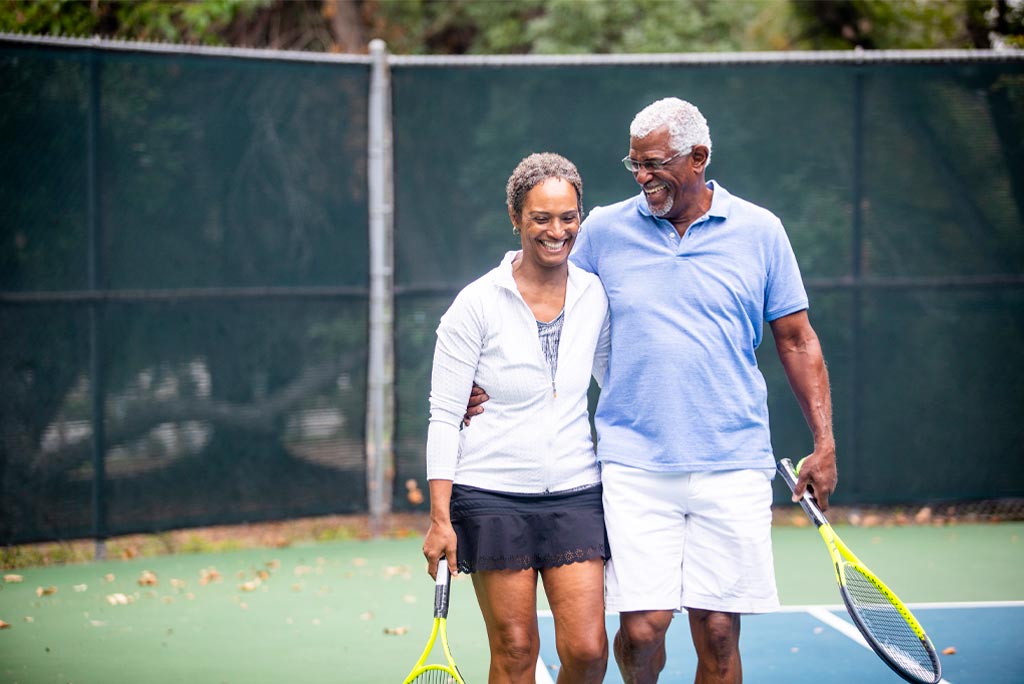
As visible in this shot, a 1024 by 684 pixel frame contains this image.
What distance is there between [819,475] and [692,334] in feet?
2.10

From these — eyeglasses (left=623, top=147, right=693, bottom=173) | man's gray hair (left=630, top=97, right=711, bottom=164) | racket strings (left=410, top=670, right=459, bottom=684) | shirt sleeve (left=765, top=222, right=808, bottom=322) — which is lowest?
racket strings (left=410, top=670, right=459, bottom=684)

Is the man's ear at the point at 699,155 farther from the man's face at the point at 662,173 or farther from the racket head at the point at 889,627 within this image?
the racket head at the point at 889,627

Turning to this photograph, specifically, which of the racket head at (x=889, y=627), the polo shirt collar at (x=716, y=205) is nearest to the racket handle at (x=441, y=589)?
the racket head at (x=889, y=627)

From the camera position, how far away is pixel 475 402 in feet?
12.8

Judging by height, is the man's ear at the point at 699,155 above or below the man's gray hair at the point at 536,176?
above

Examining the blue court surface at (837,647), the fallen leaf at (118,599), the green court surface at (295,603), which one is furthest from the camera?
the fallen leaf at (118,599)

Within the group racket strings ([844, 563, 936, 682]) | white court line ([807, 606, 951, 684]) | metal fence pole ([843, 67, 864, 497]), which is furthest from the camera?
metal fence pole ([843, 67, 864, 497])

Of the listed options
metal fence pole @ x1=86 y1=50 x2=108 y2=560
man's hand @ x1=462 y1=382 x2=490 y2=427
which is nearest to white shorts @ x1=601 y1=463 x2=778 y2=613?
man's hand @ x1=462 y1=382 x2=490 y2=427

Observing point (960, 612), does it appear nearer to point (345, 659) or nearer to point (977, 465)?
point (977, 465)

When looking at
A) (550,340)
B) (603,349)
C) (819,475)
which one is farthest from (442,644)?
(819,475)

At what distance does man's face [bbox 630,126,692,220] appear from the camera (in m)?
3.95

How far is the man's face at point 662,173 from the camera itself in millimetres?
3947

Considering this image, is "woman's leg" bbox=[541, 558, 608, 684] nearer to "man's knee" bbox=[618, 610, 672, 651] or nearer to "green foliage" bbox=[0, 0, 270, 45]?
"man's knee" bbox=[618, 610, 672, 651]

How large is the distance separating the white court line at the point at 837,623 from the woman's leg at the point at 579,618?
7.11 ft
